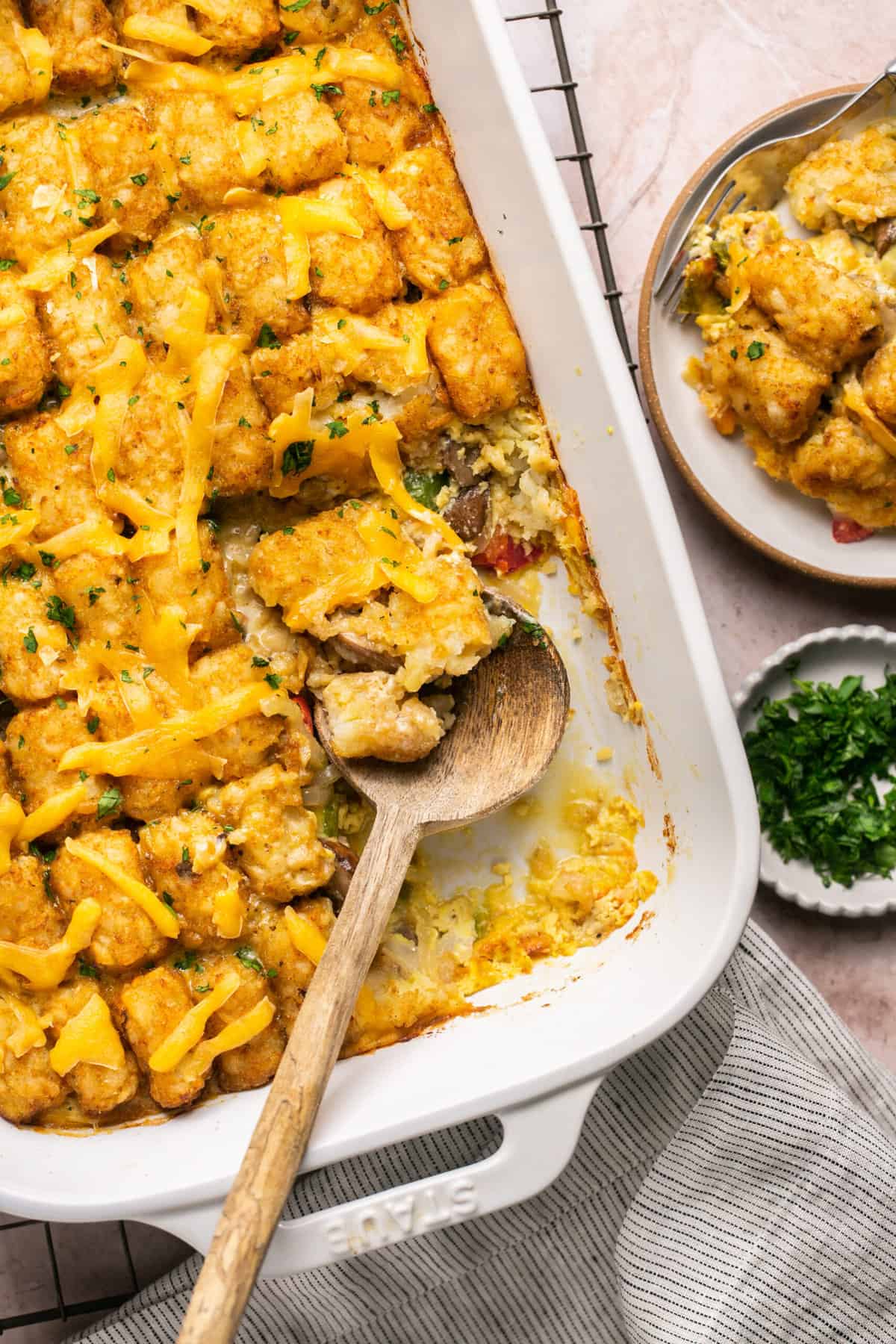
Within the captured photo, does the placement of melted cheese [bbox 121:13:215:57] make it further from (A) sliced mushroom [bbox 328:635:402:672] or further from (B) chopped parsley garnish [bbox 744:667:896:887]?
(B) chopped parsley garnish [bbox 744:667:896:887]

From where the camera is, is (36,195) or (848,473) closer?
(36,195)

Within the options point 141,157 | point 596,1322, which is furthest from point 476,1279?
point 141,157

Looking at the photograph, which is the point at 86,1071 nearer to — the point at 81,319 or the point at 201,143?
the point at 81,319

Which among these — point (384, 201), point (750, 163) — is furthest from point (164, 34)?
point (750, 163)

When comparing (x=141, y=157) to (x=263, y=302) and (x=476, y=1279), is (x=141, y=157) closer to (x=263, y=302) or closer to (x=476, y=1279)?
(x=263, y=302)

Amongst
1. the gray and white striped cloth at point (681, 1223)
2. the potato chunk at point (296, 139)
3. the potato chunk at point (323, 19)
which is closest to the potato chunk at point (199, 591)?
the potato chunk at point (296, 139)

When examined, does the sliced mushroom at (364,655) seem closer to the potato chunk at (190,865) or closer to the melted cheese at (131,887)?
the potato chunk at (190,865)
